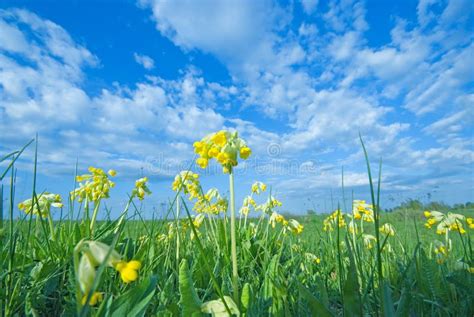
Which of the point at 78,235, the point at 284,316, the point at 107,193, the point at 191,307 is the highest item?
the point at 107,193

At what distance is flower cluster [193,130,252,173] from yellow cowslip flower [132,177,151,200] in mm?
1998

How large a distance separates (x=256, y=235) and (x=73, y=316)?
2778mm

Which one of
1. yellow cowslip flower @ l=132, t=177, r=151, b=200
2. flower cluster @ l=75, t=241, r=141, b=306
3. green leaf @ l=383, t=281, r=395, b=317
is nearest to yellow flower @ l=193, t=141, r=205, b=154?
flower cluster @ l=75, t=241, r=141, b=306

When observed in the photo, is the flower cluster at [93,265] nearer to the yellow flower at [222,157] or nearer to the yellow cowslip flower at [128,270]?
the yellow cowslip flower at [128,270]

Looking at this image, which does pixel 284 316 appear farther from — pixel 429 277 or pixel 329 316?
pixel 429 277

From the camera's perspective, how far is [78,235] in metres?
2.97

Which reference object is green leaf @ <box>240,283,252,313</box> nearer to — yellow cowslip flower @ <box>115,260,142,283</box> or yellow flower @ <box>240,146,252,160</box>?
yellow flower @ <box>240,146,252,160</box>

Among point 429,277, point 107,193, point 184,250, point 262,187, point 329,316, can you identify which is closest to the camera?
point 329,316

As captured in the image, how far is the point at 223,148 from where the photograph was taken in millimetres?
1758

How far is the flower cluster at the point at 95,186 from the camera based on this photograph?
12.1ft

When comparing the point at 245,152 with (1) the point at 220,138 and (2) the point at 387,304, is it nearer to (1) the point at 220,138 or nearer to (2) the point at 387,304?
(1) the point at 220,138

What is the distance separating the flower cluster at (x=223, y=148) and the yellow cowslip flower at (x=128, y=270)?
86 cm

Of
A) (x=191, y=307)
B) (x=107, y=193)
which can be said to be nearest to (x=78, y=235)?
(x=107, y=193)

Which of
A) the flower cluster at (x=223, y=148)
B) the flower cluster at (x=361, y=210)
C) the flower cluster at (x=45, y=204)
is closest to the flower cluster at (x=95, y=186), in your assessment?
the flower cluster at (x=45, y=204)
